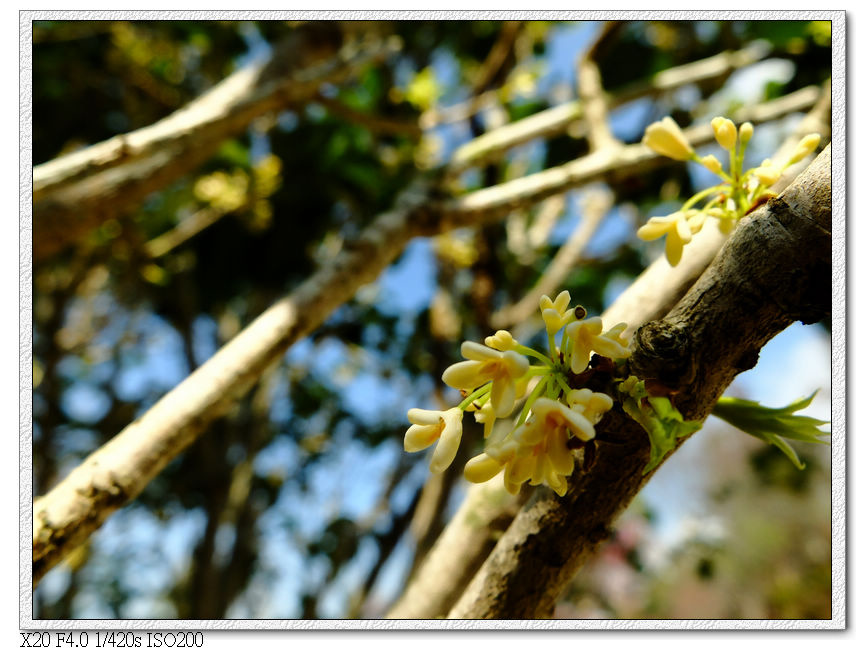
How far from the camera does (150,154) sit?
1015 mm

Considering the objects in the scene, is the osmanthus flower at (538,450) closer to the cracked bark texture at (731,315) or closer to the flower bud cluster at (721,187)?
the cracked bark texture at (731,315)

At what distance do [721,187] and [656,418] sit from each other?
0.86ft

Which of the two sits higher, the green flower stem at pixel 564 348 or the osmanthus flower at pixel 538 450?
the green flower stem at pixel 564 348

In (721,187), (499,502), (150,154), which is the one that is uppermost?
(150,154)

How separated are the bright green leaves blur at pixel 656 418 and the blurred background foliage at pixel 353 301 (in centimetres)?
94

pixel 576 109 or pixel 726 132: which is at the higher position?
pixel 576 109

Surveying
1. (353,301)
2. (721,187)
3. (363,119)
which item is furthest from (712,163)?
(353,301)

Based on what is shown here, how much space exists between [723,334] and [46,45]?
1.98 meters

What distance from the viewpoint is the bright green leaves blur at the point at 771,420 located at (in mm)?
510

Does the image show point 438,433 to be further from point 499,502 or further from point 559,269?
point 559,269

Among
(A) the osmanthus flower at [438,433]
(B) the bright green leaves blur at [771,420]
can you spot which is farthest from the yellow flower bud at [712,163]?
(A) the osmanthus flower at [438,433]

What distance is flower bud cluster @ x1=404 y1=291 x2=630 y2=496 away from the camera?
1.27 feet

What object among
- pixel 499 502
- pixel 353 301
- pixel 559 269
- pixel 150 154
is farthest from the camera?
pixel 353 301

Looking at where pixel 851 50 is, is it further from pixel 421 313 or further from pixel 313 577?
pixel 313 577
